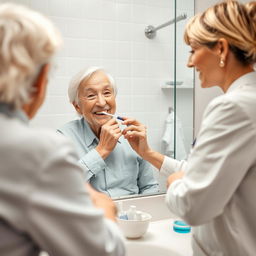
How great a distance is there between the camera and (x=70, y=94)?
123 cm

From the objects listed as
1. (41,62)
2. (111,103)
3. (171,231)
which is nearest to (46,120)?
(111,103)

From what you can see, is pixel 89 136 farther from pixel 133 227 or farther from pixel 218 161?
pixel 218 161

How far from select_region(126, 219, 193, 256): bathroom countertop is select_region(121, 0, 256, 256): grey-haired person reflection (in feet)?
0.63

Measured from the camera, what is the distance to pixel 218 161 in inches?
28.5

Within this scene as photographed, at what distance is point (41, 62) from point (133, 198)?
0.86 metres

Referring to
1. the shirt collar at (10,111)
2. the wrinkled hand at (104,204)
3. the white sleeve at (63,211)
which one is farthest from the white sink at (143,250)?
the shirt collar at (10,111)

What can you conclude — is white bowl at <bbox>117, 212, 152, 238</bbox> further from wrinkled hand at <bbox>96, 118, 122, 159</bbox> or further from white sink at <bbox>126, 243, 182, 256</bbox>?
wrinkled hand at <bbox>96, 118, 122, 159</bbox>

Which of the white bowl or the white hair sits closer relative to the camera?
the white bowl

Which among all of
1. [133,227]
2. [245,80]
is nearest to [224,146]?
[245,80]

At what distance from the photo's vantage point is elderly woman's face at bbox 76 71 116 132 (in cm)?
122

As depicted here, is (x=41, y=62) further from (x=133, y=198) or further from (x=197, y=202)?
(x=133, y=198)

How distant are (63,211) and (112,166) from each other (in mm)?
769

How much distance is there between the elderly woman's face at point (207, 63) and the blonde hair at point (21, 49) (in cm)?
43

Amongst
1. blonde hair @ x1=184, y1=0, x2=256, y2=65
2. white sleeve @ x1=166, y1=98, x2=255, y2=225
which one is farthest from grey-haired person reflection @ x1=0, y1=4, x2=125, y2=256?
blonde hair @ x1=184, y1=0, x2=256, y2=65
